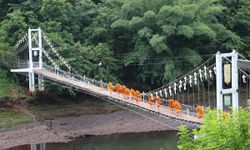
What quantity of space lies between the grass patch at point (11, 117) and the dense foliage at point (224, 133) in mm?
17190

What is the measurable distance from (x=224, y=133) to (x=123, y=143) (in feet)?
46.9

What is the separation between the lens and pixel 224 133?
6.61 meters

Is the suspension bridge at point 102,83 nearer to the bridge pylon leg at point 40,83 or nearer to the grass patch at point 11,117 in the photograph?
the bridge pylon leg at point 40,83

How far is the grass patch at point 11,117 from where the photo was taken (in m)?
23.1

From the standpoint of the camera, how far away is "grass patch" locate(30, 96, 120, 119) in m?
25.0

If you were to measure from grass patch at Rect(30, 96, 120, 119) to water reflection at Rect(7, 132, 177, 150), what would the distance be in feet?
13.3

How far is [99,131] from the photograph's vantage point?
22547 millimetres

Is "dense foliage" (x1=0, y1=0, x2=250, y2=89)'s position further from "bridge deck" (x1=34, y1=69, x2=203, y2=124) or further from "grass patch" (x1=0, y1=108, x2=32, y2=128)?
"grass patch" (x1=0, y1=108, x2=32, y2=128)

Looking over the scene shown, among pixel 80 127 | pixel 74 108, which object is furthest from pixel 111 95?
pixel 74 108

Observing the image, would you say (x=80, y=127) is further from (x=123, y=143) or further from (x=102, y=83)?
(x=123, y=143)

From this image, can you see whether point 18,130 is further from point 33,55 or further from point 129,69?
point 129,69

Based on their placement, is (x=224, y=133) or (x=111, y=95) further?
(x=111, y=95)

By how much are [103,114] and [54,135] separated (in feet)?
14.8

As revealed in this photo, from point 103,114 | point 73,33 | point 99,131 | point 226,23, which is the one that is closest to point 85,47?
point 73,33
